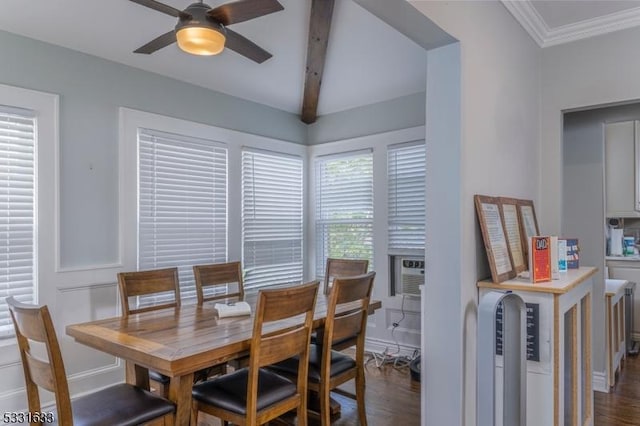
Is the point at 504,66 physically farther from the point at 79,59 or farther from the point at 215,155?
the point at 79,59

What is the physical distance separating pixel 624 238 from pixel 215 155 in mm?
4572

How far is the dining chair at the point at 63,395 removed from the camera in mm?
1645

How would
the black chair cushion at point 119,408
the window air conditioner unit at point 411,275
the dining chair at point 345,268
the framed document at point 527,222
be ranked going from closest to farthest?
1. the black chair cushion at point 119,408
2. the framed document at point 527,222
3. the dining chair at point 345,268
4. the window air conditioner unit at point 411,275

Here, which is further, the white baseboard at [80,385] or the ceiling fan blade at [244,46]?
the white baseboard at [80,385]

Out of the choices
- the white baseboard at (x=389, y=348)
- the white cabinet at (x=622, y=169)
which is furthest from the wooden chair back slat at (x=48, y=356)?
the white cabinet at (x=622, y=169)

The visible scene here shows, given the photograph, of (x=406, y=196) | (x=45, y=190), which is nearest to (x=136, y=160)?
(x=45, y=190)

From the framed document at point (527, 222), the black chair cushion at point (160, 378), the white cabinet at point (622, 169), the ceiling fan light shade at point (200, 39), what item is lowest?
the black chair cushion at point (160, 378)

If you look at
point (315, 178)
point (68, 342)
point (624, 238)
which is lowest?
point (68, 342)

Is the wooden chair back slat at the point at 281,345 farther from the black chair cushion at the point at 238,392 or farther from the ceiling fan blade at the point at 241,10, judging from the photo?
the ceiling fan blade at the point at 241,10

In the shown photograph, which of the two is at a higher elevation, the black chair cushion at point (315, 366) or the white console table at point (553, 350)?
the white console table at point (553, 350)

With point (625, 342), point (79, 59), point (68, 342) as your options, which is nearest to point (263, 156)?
point (79, 59)

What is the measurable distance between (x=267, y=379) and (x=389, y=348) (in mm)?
2237

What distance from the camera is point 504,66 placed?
8.37 ft

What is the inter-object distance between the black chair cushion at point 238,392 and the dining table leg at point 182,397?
13 cm
